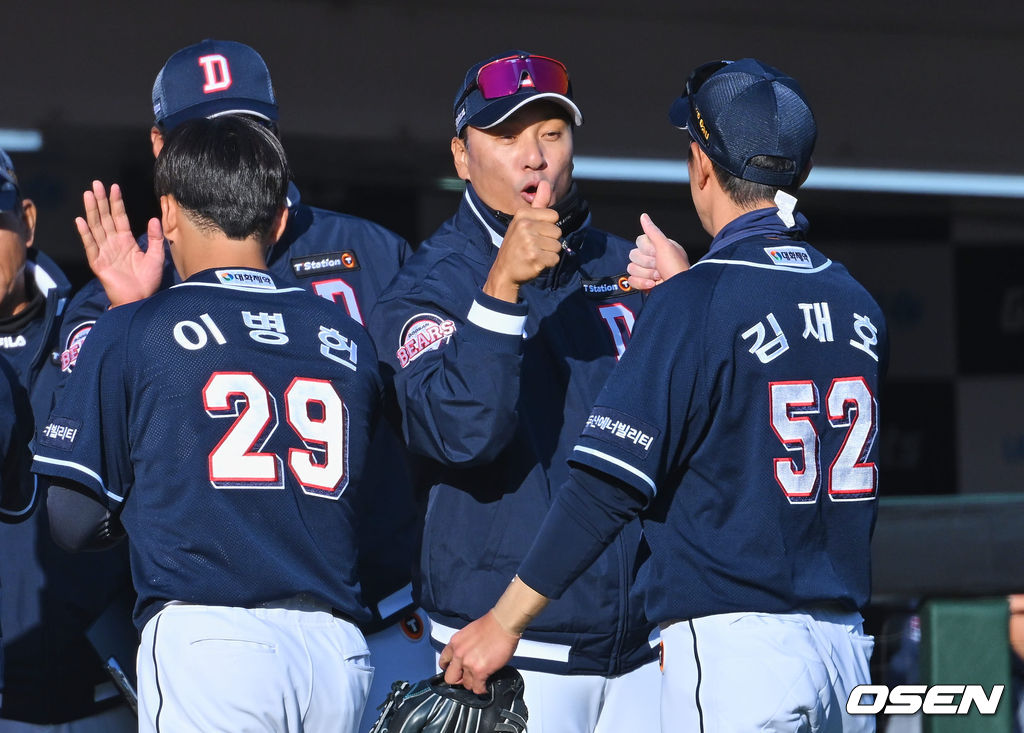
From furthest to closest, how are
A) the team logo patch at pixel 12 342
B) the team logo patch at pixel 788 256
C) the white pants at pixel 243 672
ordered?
the team logo patch at pixel 12 342 → the team logo patch at pixel 788 256 → the white pants at pixel 243 672

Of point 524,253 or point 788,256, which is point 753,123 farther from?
point 524,253

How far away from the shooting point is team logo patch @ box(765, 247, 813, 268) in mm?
1944

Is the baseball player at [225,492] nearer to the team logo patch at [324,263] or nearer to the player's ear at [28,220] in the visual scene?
the team logo patch at [324,263]

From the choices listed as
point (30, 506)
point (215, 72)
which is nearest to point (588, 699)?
point (30, 506)

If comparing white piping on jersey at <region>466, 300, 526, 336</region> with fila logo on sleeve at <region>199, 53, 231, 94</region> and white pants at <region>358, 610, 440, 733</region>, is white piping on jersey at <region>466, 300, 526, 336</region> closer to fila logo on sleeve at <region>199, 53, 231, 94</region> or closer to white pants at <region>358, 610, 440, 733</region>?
white pants at <region>358, 610, 440, 733</region>

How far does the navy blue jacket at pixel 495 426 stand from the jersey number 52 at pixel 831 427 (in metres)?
0.37

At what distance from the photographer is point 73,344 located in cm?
243

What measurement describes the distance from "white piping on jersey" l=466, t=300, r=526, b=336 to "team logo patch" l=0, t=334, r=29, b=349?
108 centimetres

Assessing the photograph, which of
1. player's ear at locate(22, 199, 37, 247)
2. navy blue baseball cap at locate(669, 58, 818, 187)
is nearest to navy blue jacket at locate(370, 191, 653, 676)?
navy blue baseball cap at locate(669, 58, 818, 187)

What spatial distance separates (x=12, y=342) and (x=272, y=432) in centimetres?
103

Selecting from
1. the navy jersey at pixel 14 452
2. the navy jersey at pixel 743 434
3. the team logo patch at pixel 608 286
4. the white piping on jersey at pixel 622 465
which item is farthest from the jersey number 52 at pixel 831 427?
the navy jersey at pixel 14 452

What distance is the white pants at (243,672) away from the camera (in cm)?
181

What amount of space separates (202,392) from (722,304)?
2.43 feet

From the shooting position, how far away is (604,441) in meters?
1.87
